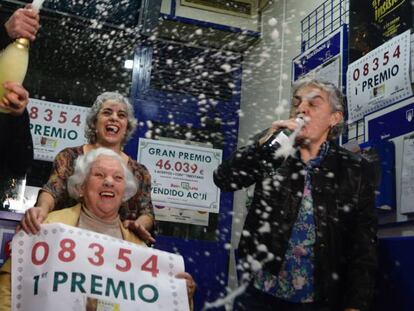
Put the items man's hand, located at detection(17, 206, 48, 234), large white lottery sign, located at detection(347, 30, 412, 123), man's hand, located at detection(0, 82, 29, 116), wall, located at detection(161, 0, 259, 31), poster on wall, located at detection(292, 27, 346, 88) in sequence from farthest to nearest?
wall, located at detection(161, 0, 259, 31) → poster on wall, located at detection(292, 27, 346, 88) → large white lottery sign, located at detection(347, 30, 412, 123) → man's hand, located at detection(17, 206, 48, 234) → man's hand, located at detection(0, 82, 29, 116)

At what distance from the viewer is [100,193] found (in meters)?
2.01

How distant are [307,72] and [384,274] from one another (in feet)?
5.86

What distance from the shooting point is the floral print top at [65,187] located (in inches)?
82.0

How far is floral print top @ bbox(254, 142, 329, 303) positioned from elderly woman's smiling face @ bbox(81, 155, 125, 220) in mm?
577

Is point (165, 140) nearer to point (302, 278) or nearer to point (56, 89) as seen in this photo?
point (56, 89)

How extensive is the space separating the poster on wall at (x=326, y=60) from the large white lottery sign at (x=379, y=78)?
0.15 m

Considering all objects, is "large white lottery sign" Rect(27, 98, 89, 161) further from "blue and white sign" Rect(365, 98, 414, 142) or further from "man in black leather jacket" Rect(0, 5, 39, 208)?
"blue and white sign" Rect(365, 98, 414, 142)

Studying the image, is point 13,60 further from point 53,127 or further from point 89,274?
point 53,127

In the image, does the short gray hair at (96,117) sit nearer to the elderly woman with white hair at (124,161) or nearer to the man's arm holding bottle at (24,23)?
the elderly woman with white hair at (124,161)

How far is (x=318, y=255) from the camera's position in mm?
1823

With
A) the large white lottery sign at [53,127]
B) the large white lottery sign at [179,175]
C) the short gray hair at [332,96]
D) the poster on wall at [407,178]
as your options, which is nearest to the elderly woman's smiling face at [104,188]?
the short gray hair at [332,96]

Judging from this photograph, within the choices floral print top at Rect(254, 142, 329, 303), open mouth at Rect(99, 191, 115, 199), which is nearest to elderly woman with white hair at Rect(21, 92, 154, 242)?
open mouth at Rect(99, 191, 115, 199)

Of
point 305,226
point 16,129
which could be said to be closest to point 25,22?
point 16,129

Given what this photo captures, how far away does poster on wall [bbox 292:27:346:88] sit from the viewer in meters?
2.98
